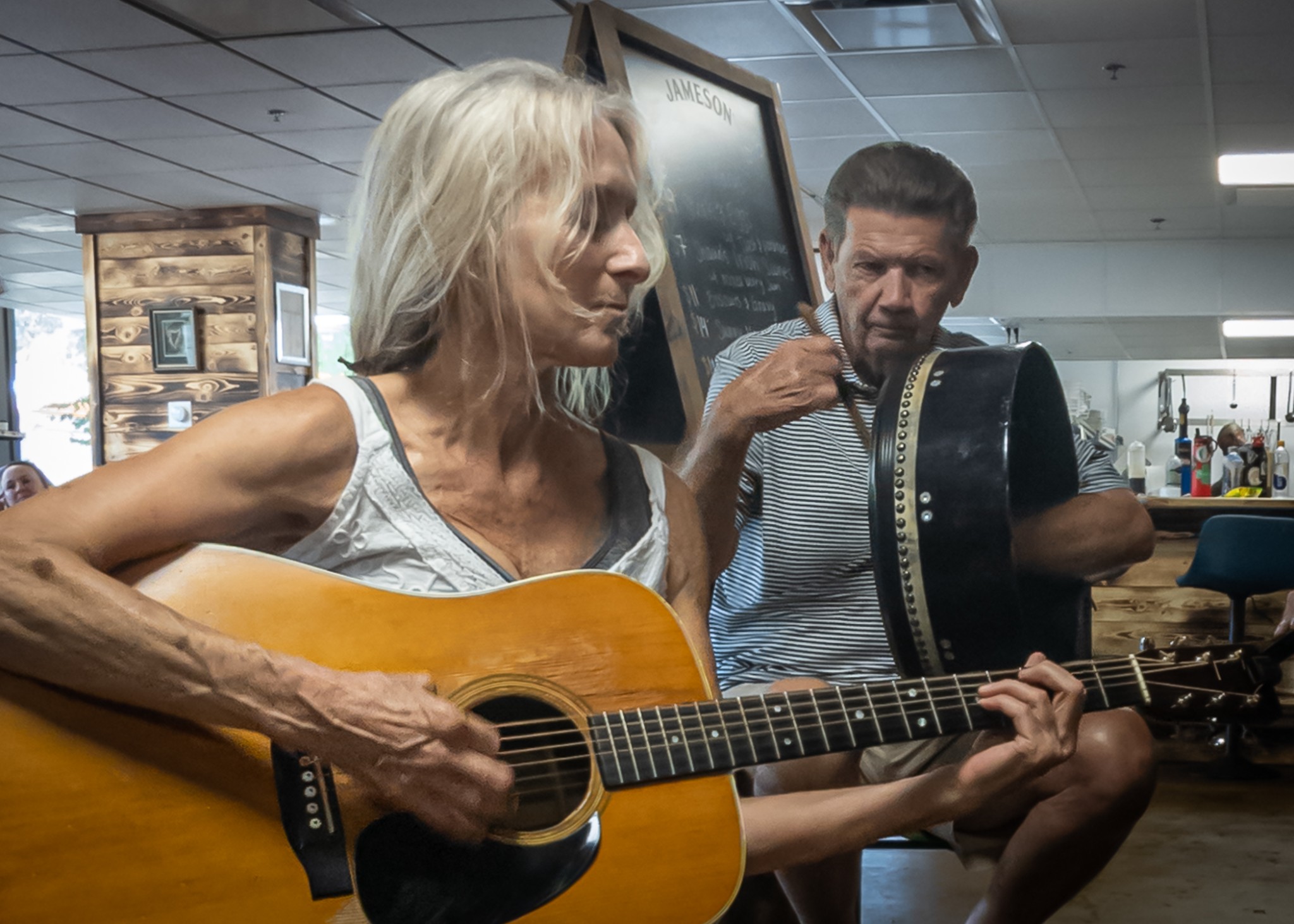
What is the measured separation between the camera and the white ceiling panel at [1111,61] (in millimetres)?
5129

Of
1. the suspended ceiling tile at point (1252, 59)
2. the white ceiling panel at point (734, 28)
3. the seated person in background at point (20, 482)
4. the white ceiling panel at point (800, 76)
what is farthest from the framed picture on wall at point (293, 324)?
the suspended ceiling tile at point (1252, 59)

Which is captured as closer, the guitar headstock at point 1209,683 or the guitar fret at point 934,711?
the guitar fret at point 934,711

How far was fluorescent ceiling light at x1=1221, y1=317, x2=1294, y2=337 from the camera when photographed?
9.88m

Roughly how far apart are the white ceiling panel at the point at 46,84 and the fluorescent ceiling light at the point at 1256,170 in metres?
5.37

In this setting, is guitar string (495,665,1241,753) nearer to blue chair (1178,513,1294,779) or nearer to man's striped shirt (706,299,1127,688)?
man's striped shirt (706,299,1127,688)

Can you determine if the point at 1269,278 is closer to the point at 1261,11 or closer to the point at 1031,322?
the point at 1031,322

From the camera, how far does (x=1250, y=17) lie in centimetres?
478

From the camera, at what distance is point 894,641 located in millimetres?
1489

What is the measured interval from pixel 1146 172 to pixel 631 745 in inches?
266

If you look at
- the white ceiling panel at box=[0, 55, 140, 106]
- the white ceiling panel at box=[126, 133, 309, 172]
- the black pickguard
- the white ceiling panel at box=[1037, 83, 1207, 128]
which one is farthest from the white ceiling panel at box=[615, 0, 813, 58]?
the black pickguard

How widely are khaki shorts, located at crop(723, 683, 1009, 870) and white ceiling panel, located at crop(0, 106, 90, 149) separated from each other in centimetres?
516

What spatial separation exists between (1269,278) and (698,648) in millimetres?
8857


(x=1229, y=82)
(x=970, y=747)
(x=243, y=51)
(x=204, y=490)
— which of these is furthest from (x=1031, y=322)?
(x=204, y=490)

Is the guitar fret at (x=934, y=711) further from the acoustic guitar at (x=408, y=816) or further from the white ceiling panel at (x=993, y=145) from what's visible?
the white ceiling panel at (x=993, y=145)
